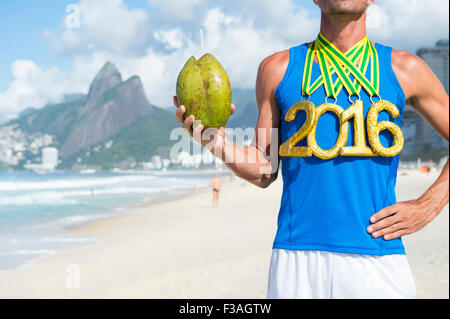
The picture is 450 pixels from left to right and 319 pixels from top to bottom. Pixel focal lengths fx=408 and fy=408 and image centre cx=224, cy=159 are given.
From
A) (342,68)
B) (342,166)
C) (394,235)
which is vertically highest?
(342,68)

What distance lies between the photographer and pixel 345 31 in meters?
1.99

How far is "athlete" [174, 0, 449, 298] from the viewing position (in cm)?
184

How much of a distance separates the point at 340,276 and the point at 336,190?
1.30 feet

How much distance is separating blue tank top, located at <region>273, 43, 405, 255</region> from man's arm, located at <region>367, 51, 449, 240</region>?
5 cm

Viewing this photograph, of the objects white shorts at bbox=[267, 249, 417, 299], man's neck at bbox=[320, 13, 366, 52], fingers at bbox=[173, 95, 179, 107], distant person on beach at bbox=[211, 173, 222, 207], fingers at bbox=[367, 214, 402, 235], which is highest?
man's neck at bbox=[320, 13, 366, 52]

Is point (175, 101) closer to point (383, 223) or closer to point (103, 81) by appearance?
point (383, 223)

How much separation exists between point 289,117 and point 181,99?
0.51 m

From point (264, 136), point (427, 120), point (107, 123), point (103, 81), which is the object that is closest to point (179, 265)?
point (264, 136)

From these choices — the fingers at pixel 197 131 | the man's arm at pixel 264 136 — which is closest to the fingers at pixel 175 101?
the fingers at pixel 197 131

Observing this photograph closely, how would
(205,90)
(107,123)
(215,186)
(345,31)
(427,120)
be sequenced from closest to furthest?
(205,90)
(345,31)
(427,120)
(215,186)
(107,123)

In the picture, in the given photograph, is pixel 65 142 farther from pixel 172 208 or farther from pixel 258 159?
pixel 258 159

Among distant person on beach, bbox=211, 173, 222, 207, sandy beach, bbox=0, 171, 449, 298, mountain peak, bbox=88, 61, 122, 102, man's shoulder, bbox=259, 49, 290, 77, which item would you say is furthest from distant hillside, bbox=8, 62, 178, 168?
man's shoulder, bbox=259, 49, 290, 77

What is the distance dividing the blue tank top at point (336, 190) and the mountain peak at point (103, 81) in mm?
176697

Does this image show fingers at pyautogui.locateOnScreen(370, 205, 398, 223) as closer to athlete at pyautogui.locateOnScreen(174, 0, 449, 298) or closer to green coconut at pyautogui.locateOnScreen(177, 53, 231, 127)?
athlete at pyautogui.locateOnScreen(174, 0, 449, 298)
